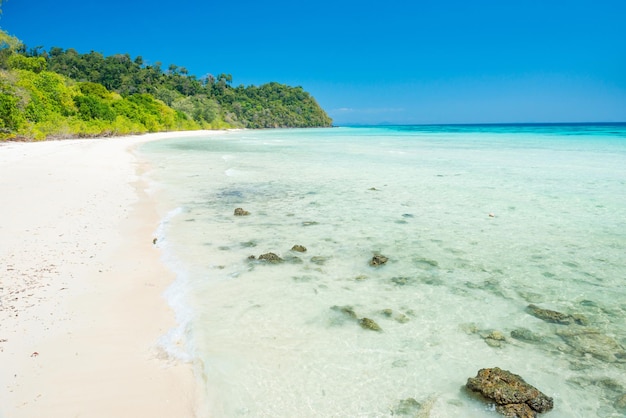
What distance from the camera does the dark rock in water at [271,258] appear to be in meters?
6.91

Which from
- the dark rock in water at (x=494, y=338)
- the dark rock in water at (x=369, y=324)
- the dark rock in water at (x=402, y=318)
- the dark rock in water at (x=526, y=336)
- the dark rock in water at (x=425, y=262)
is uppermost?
the dark rock in water at (x=369, y=324)

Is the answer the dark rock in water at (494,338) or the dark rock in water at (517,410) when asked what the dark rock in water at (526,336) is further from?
the dark rock in water at (517,410)

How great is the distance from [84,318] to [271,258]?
9.99 feet

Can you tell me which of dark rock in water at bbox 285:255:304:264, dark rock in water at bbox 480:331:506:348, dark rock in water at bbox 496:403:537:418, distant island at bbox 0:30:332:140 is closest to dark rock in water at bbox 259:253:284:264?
dark rock in water at bbox 285:255:304:264

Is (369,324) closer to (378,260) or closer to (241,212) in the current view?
(378,260)

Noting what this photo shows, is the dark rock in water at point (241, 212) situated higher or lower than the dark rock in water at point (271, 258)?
lower

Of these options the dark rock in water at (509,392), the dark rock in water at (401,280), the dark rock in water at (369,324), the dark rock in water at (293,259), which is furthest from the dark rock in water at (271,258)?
the dark rock in water at (509,392)

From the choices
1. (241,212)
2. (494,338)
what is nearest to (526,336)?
(494,338)

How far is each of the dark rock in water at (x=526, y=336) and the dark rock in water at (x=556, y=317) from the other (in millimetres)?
494

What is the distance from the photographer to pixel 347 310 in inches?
208

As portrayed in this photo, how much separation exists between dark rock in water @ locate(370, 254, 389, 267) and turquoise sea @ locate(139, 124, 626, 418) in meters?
0.21

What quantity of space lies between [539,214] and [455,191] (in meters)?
3.82

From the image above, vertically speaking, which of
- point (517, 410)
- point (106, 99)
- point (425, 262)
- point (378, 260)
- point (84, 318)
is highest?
point (106, 99)

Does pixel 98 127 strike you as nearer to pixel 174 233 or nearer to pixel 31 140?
pixel 31 140
